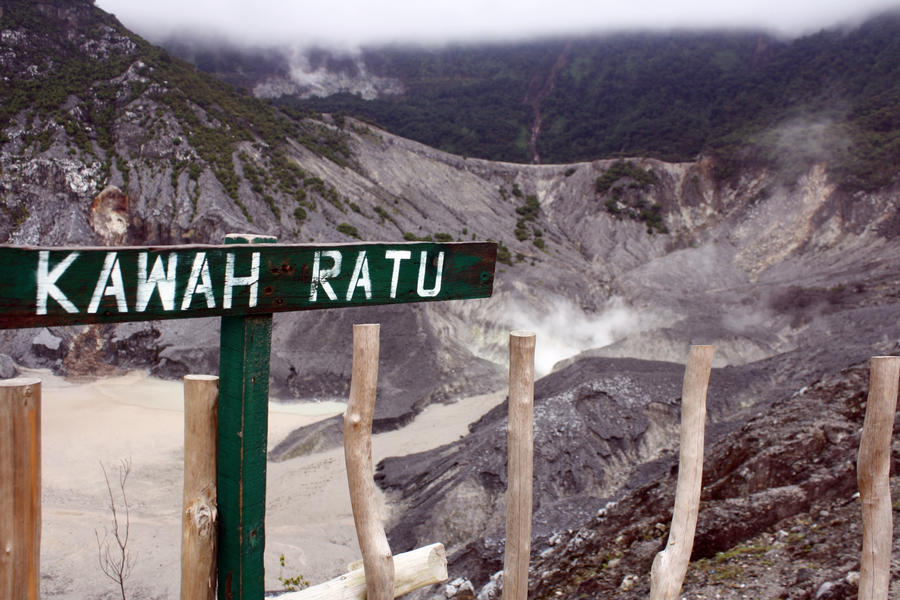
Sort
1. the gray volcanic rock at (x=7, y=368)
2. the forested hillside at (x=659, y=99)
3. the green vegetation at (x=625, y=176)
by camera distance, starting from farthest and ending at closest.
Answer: the green vegetation at (x=625, y=176), the forested hillside at (x=659, y=99), the gray volcanic rock at (x=7, y=368)

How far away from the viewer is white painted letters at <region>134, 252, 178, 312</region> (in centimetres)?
219

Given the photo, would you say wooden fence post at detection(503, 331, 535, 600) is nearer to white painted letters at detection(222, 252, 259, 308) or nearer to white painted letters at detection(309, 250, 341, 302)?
white painted letters at detection(309, 250, 341, 302)

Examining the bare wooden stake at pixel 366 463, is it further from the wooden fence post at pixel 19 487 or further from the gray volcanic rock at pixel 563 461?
the gray volcanic rock at pixel 563 461

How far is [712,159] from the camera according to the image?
52.9 meters

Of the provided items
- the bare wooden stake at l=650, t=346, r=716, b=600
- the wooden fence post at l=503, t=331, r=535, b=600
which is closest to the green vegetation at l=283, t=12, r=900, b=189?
the bare wooden stake at l=650, t=346, r=716, b=600

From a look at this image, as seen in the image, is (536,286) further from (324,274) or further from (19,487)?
(19,487)

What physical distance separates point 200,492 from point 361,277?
3.22 feet

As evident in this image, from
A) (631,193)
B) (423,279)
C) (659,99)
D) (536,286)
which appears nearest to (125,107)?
(536,286)

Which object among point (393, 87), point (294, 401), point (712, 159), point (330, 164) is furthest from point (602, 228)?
point (393, 87)

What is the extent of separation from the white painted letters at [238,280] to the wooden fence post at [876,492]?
2.98 m

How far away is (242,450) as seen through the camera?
2385 mm

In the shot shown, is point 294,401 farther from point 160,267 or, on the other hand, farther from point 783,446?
point 160,267

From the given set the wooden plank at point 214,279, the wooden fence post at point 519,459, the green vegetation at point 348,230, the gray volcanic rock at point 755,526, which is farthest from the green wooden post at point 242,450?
the green vegetation at point 348,230

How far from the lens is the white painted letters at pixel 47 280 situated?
79.7 inches
